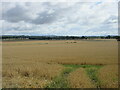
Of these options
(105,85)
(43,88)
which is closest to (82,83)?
(105,85)

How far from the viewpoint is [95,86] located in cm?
1263

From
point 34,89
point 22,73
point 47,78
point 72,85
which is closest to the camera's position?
point 34,89

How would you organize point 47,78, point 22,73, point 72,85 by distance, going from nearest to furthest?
point 72,85
point 47,78
point 22,73

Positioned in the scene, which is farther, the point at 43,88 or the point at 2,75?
the point at 2,75

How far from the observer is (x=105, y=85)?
12.5m

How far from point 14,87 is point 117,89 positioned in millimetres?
6256

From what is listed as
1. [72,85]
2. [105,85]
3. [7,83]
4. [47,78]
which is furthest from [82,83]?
[7,83]

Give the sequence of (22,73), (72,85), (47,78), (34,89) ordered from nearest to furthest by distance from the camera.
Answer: (34,89) < (72,85) < (47,78) < (22,73)

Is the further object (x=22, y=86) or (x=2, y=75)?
(x=2, y=75)

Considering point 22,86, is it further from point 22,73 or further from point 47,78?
point 22,73

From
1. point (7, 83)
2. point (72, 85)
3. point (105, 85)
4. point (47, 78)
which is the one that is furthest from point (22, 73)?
point (105, 85)

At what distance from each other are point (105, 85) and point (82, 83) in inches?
58.2

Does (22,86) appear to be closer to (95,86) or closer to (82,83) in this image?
(82,83)

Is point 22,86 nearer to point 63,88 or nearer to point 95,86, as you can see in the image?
point 63,88
